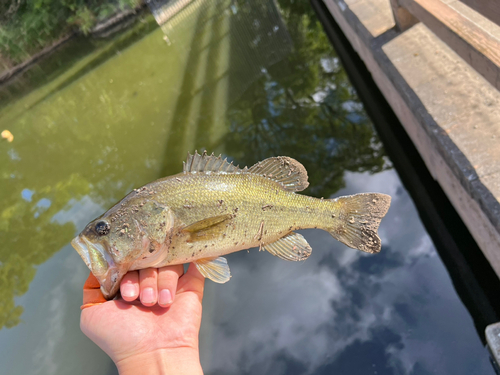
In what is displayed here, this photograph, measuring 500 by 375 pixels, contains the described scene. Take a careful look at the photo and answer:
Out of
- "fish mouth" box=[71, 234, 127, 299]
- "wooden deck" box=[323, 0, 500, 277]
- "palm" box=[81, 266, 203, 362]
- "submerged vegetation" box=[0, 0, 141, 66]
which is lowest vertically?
"wooden deck" box=[323, 0, 500, 277]

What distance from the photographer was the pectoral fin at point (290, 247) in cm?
246

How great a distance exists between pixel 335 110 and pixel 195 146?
3050mm

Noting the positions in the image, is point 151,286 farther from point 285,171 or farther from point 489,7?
point 489,7

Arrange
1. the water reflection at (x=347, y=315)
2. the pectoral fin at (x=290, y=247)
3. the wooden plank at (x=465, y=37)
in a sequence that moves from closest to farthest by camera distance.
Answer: the pectoral fin at (x=290, y=247)
the wooden plank at (x=465, y=37)
the water reflection at (x=347, y=315)

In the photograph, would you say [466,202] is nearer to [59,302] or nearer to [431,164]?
[431,164]

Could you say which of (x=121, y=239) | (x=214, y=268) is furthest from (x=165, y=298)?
(x=121, y=239)

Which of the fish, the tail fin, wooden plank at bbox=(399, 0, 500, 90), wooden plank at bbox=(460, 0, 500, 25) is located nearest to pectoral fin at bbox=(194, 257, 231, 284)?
the fish

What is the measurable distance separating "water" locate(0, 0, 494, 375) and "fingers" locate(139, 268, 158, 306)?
8.19 ft

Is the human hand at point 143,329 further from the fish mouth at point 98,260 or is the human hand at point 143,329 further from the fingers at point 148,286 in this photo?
the fish mouth at point 98,260

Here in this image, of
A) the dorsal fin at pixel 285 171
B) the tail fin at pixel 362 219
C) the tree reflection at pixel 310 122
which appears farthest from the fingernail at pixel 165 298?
the tree reflection at pixel 310 122

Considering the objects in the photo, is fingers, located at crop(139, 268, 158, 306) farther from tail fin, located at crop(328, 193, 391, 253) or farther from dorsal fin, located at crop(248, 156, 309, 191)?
tail fin, located at crop(328, 193, 391, 253)

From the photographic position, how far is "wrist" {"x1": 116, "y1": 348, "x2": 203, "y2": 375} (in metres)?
2.20

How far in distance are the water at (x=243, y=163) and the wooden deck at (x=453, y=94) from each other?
856 millimetres

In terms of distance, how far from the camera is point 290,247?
98.1 inches
